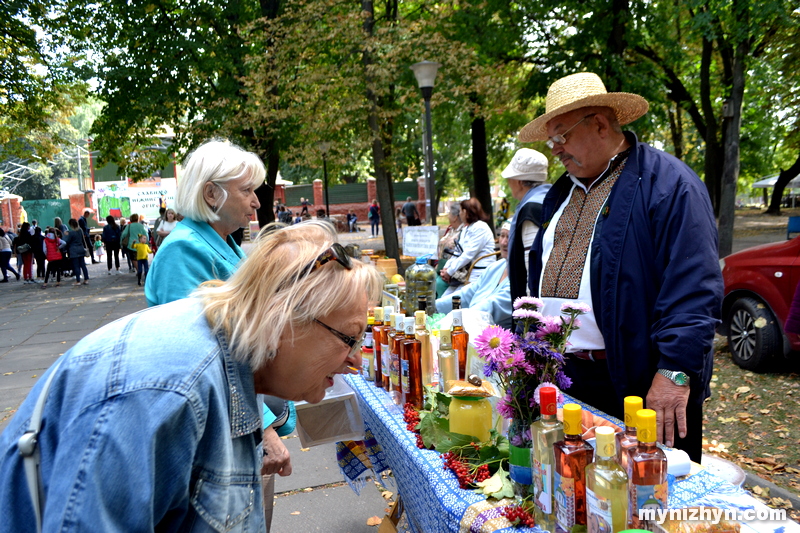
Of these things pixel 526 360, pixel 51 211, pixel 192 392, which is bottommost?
pixel 526 360

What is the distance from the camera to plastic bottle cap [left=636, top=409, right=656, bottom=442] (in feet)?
4.22

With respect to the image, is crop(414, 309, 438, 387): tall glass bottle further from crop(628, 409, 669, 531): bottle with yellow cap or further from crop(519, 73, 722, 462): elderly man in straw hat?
crop(628, 409, 669, 531): bottle with yellow cap

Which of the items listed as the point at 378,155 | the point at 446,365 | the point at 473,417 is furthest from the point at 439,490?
the point at 378,155

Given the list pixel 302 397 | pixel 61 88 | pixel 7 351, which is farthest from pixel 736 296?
pixel 61 88

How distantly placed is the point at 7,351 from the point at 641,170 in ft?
30.1

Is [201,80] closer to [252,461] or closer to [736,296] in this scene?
[736,296]

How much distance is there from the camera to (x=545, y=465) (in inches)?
58.6

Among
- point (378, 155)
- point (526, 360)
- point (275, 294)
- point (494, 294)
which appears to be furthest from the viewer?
point (378, 155)

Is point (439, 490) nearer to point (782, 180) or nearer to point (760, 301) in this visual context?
point (760, 301)

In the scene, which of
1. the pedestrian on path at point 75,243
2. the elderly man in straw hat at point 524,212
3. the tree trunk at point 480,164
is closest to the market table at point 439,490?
the elderly man in straw hat at point 524,212

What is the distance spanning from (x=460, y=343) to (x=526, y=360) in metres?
0.94

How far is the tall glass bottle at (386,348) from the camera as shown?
9.23 feet

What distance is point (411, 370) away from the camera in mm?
2541

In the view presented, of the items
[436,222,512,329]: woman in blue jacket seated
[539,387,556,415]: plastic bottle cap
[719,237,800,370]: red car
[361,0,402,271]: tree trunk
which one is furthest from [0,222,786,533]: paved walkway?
[361,0,402,271]: tree trunk
